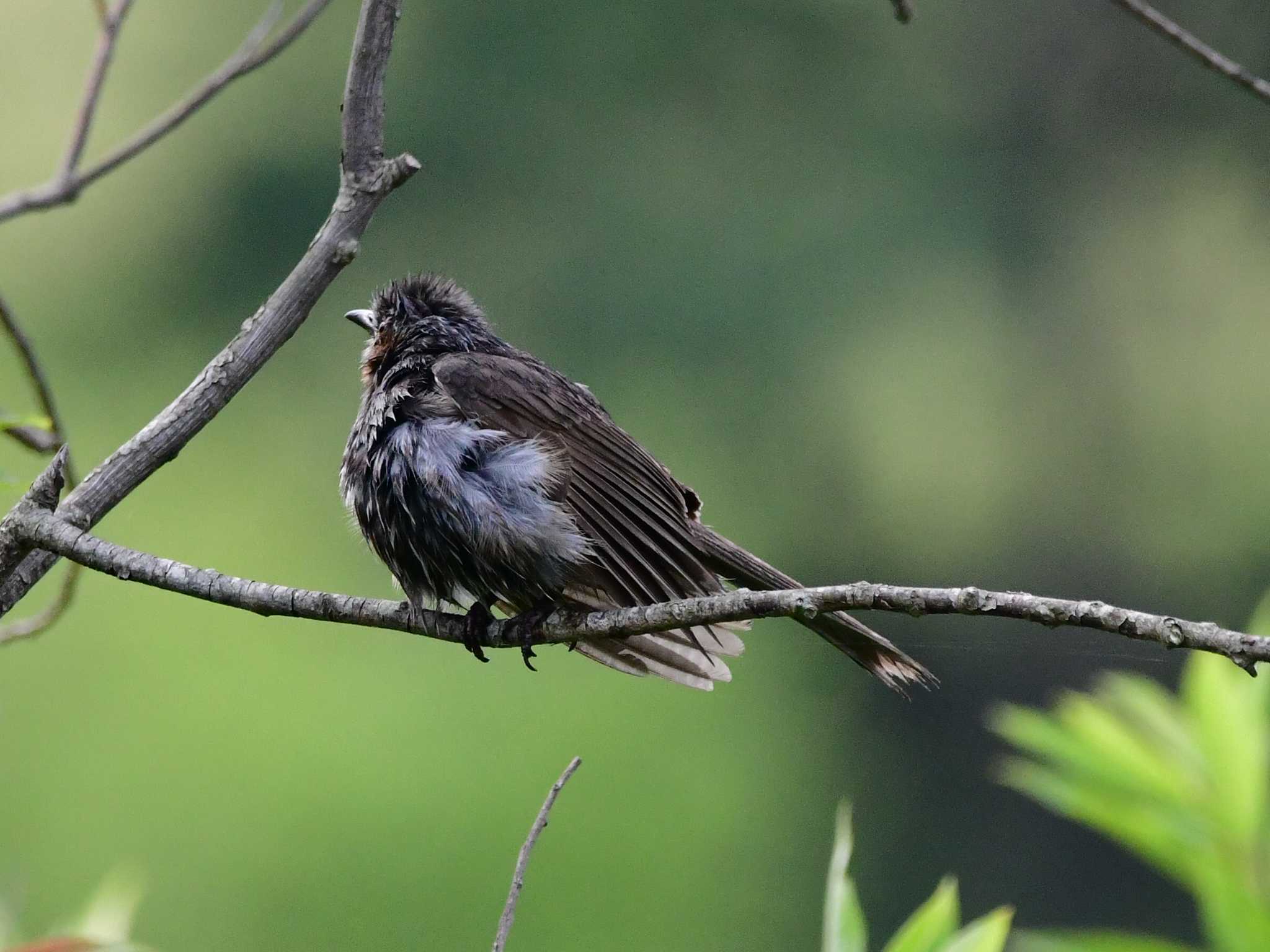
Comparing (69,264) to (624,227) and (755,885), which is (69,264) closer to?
(624,227)

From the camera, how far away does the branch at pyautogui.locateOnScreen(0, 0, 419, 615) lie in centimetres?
272

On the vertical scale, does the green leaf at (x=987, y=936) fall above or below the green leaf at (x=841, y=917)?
above

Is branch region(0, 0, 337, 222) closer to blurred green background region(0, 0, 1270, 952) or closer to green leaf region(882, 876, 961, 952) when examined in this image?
green leaf region(882, 876, 961, 952)

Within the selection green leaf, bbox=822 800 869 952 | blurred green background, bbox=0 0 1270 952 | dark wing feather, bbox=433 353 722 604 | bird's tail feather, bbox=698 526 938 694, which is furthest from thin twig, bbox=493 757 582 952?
blurred green background, bbox=0 0 1270 952

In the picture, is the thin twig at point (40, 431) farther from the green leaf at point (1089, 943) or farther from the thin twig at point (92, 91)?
the green leaf at point (1089, 943)

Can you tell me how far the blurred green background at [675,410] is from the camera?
53.4 feet

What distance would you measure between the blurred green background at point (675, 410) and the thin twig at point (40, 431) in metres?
12.0

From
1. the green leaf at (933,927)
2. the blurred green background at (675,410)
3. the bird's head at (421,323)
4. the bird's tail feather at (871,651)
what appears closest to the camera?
the green leaf at (933,927)

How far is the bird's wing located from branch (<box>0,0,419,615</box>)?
2.91 ft

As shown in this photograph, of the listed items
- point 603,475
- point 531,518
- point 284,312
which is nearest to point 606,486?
point 603,475

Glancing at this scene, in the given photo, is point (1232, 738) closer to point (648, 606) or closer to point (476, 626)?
point (648, 606)

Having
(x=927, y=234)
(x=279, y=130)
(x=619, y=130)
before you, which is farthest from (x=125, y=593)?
(x=927, y=234)

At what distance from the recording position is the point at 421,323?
439 cm

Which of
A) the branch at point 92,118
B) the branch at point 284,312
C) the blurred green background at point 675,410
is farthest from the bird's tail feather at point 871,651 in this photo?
the blurred green background at point 675,410
